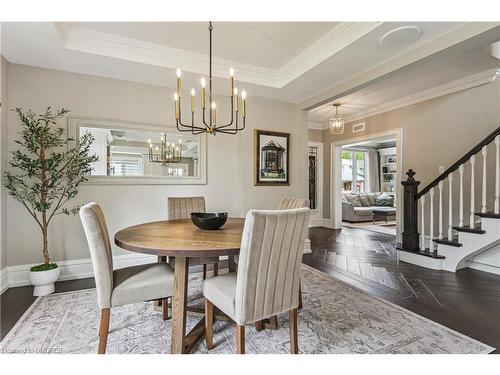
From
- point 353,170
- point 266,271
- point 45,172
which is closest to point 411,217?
point 266,271

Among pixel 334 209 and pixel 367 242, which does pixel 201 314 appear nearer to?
pixel 367 242

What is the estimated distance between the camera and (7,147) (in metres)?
2.64

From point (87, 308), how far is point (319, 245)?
3.52m

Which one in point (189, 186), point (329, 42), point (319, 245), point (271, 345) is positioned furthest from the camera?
point (319, 245)

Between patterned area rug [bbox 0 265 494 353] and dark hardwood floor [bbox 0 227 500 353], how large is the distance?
15 cm

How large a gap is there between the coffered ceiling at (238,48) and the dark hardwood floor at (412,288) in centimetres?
226

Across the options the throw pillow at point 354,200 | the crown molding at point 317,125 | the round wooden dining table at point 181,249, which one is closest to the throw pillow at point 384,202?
the throw pillow at point 354,200

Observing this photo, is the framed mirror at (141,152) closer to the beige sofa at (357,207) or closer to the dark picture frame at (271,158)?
the dark picture frame at (271,158)

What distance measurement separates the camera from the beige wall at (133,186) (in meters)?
2.74

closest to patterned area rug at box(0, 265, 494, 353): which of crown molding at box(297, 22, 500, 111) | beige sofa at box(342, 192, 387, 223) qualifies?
crown molding at box(297, 22, 500, 111)

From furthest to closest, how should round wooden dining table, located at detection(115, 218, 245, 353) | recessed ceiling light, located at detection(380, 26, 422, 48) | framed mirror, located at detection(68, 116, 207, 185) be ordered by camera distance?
framed mirror, located at detection(68, 116, 207, 185) → recessed ceiling light, located at detection(380, 26, 422, 48) → round wooden dining table, located at detection(115, 218, 245, 353)

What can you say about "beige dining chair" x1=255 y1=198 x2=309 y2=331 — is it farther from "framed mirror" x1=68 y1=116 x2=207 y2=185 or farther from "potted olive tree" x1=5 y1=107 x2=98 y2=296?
"potted olive tree" x1=5 y1=107 x2=98 y2=296

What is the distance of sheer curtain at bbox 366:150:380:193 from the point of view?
958 cm
